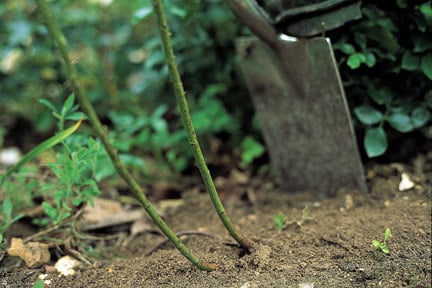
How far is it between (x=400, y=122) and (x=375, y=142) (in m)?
0.11

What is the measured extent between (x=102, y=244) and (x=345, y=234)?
772mm

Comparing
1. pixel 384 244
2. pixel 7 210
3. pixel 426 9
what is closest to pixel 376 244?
pixel 384 244

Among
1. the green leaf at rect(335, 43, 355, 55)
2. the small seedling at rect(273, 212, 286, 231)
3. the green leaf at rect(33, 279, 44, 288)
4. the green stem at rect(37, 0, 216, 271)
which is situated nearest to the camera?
the green stem at rect(37, 0, 216, 271)

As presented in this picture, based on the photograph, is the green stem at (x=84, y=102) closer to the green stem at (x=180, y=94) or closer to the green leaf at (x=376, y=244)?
the green stem at (x=180, y=94)

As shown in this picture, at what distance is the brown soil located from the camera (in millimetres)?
1315

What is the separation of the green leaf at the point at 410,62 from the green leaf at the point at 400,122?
0.16 meters

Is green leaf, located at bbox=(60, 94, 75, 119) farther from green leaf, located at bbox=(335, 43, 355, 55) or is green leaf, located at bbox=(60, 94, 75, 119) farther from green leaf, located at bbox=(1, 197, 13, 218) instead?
green leaf, located at bbox=(335, 43, 355, 55)

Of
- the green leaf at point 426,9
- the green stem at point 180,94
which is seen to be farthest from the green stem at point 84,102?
the green leaf at point 426,9

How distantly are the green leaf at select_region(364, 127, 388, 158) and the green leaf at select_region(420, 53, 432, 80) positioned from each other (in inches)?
8.7

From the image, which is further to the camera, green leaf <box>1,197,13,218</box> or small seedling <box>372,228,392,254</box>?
green leaf <box>1,197,13,218</box>

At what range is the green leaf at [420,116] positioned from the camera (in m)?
1.78

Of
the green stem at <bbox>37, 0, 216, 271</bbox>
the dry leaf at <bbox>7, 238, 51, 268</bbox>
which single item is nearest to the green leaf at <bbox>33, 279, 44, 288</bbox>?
the dry leaf at <bbox>7, 238, 51, 268</bbox>

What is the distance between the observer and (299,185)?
197cm

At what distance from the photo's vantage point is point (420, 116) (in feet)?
5.87
